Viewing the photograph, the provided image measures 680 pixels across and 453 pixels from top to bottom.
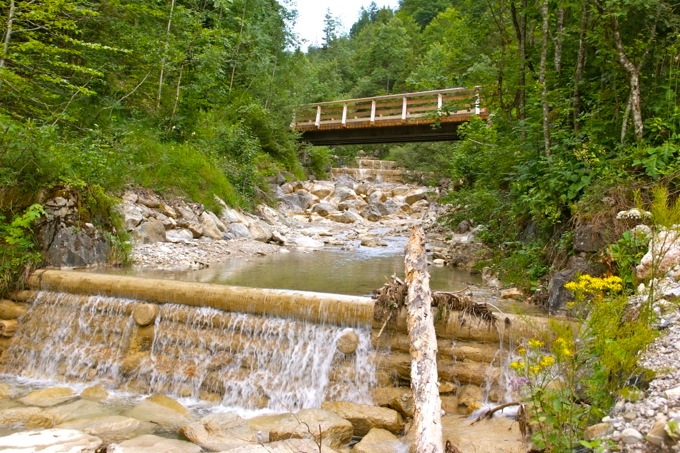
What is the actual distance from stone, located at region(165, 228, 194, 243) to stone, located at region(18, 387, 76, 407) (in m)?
4.91

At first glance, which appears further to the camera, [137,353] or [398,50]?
[398,50]

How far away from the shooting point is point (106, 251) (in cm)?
766

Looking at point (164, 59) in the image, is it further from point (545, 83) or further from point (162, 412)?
point (162, 412)

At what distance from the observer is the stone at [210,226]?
1062 cm

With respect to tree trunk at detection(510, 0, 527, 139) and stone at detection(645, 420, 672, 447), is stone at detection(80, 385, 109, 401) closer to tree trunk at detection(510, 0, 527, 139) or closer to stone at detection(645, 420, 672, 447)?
stone at detection(645, 420, 672, 447)

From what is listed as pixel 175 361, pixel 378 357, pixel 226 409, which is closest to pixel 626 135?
pixel 378 357

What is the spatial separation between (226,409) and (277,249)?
704 centimetres

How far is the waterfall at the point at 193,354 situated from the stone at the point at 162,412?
1.09 feet

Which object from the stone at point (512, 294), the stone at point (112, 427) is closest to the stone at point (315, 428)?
the stone at point (112, 427)

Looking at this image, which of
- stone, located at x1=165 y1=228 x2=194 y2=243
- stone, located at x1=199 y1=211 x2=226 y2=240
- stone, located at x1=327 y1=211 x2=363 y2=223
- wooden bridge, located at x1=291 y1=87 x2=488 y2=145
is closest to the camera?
stone, located at x1=165 y1=228 x2=194 y2=243

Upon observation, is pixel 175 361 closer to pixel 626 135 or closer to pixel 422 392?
pixel 422 392

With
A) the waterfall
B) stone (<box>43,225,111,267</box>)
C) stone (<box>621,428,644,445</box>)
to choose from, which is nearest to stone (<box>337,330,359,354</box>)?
the waterfall

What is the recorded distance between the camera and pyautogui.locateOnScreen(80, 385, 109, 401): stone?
4.66 meters

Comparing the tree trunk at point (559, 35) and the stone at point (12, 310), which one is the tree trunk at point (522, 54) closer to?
the tree trunk at point (559, 35)
